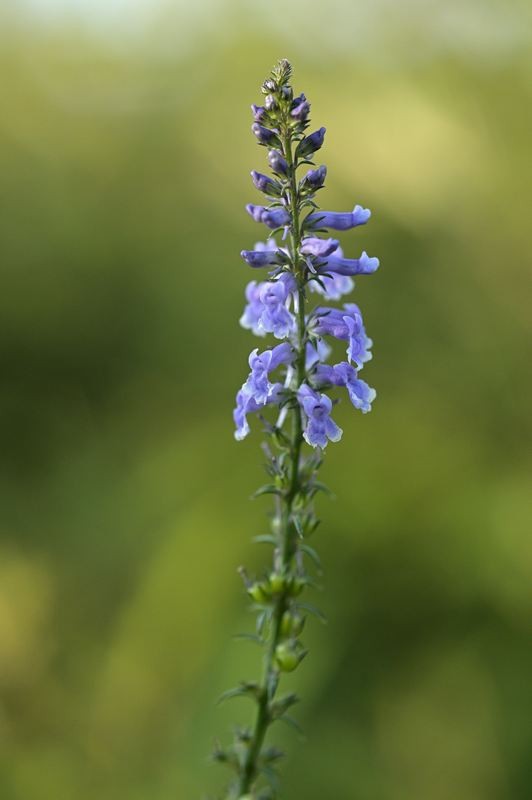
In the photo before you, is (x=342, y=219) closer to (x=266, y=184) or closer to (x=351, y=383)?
(x=266, y=184)

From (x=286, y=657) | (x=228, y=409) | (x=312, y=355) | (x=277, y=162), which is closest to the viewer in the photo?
(x=277, y=162)

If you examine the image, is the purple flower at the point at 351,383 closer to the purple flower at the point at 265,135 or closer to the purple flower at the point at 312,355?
the purple flower at the point at 312,355

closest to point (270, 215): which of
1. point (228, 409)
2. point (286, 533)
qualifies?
point (286, 533)

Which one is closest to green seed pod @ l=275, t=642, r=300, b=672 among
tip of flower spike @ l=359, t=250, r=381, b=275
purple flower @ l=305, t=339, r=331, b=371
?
purple flower @ l=305, t=339, r=331, b=371

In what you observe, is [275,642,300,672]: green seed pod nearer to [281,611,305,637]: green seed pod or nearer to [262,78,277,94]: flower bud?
[281,611,305,637]: green seed pod

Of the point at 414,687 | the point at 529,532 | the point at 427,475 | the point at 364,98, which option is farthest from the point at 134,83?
the point at 414,687

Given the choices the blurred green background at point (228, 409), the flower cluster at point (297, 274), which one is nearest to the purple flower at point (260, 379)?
the flower cluster at point (297, 274)
